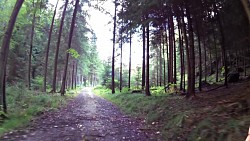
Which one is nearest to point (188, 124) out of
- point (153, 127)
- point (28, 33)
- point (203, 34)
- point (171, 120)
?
point (171, 120)

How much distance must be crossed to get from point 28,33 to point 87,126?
2228 centimetres

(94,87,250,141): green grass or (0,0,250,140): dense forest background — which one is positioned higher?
(0,0,250,140): dense forest background

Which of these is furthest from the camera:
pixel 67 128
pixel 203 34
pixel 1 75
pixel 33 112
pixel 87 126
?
pixel 203 34

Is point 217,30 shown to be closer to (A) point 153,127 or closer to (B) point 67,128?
(A) point 153,127

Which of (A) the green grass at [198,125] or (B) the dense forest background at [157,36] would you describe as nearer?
(A) the green grass at [198,125]

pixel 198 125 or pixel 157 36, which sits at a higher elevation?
pixel 157 36

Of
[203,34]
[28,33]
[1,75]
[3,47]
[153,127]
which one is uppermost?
[28,33]

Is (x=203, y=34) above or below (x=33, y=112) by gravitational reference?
above

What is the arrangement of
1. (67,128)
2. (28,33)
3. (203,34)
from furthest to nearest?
(28,33) < (203,34) < (67,128)

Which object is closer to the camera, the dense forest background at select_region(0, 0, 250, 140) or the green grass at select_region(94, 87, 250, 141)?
the green grass at select_region(94, 87, 250, 141)

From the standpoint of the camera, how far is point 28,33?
28.2 meters

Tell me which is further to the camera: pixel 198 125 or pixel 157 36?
pixel 157 36

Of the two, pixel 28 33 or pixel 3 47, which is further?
pixel 28 33

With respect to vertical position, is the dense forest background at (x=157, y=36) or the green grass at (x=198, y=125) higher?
the dense forest background at (x=157, y=36)
